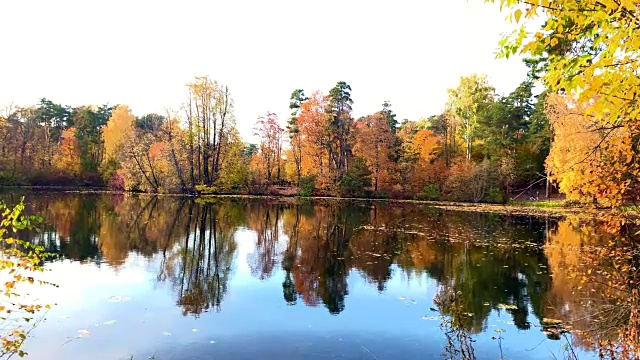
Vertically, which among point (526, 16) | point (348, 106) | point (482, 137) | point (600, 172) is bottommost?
point (600, 172)

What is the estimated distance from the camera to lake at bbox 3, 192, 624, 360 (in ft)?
22.8

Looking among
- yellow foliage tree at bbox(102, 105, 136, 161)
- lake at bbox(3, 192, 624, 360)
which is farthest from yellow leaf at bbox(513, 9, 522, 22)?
yellow foliage tree at bbox(102, 105, 136, 161)

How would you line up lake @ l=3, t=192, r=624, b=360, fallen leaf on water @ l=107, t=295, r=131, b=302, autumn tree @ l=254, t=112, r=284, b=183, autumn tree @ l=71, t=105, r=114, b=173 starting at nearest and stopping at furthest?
lake @ l=3, t=192, r=624, b=360
fallen leaf on water @ l=107, t=295, r=131, b=302
autumn tree @ l=254, t=112, r=284, b=183
autumn tree @ l=71, t=105, r=114, b=173

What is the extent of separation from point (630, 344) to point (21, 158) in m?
57.5

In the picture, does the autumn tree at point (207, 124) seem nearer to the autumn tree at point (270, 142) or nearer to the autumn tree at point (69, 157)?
the autumn tree at point (270, 142)

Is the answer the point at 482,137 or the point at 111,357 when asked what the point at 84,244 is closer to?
the point at 111,357

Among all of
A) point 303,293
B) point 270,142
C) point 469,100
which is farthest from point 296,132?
point 303,293

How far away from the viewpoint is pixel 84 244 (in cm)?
1501

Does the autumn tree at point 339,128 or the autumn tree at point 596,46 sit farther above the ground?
the autumn tree at point 339,128

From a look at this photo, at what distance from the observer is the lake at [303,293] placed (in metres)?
6.95

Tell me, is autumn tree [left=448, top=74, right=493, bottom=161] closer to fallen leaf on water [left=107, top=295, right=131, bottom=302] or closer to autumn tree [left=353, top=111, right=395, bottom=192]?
autumn tree [left=353, top=111, right=395, bottom=192]

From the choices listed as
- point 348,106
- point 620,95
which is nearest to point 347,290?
point 620,95

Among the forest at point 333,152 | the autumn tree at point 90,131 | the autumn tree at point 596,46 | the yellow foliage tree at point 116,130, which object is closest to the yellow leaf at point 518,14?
the autumn tree at point 596,46

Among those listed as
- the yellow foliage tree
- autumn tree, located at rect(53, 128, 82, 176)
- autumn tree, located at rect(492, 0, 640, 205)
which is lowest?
autumn tree, located at rect(492, 0, 640, 205)
